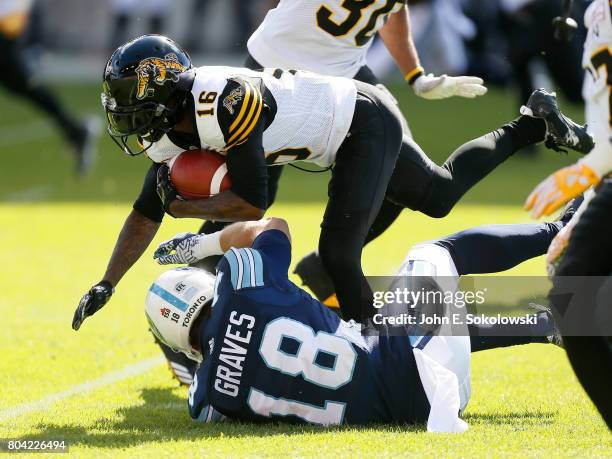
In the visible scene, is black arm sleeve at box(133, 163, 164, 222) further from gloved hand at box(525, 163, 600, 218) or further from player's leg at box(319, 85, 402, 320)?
gloved hand at box(525, 163, 600, 218)

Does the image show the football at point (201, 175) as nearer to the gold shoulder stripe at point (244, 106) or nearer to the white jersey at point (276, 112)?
the white jersey at point (276, 112)

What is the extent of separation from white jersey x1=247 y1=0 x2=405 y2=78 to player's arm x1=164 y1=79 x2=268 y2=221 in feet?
3.62

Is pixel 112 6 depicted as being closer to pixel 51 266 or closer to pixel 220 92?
pixel 51 266

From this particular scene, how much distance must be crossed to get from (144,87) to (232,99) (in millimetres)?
329

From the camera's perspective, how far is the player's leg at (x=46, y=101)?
428 inches

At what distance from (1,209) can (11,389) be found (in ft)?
17.7

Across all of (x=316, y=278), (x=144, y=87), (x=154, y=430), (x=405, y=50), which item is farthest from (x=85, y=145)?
(x=154, y=430)

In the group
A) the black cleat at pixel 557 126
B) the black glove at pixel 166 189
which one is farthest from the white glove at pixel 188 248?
the black cleat at pixel 557 126

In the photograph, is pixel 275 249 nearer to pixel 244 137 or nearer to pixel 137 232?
pixel 244 137

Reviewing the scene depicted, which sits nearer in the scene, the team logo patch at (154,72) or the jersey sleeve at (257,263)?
the jersey sleeve at (257,263)

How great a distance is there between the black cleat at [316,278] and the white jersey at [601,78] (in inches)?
83.4

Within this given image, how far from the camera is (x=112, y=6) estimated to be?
16875mm

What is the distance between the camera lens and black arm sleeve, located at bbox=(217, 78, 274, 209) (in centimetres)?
424

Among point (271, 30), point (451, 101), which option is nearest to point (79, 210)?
point (271, 30)
